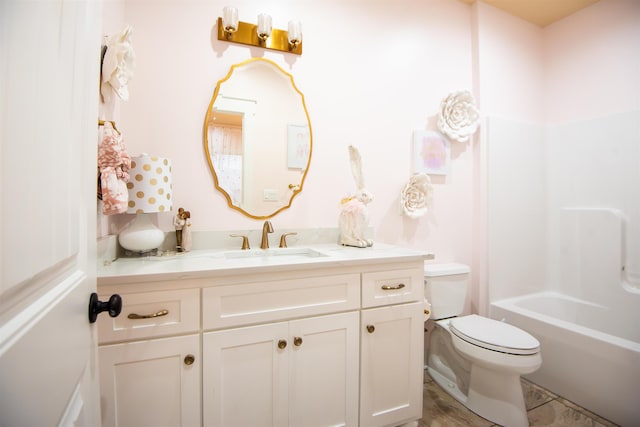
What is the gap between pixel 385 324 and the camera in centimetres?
138

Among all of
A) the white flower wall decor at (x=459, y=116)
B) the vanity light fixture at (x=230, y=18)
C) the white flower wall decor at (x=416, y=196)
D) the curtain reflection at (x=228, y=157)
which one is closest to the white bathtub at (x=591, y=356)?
the white flower wall decor at (x=416, y=196)

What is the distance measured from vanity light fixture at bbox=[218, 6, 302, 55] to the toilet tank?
1672mm

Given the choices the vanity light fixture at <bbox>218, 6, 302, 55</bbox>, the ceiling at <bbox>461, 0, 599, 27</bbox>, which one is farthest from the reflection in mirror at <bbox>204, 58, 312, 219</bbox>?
the ceiling at <bbox>461, 0, 599, 27</bbox>

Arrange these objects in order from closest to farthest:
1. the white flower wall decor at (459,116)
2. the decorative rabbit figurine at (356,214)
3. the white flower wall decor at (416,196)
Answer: the decorative rabbit figurine at (356,214), the white flower wall decor at (416,196), the white flower wall decor at (459,116)

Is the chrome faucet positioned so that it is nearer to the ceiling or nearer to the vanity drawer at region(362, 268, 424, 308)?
the vanity drawer at region(362, 268, 424, 308)

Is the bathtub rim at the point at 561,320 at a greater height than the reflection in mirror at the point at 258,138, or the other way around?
the reflection in mirror at the point at 258,138

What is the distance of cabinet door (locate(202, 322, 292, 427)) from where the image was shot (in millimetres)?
1081

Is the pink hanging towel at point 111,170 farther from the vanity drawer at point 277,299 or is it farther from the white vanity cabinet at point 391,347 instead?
the white vanity cabinet at point 391,347

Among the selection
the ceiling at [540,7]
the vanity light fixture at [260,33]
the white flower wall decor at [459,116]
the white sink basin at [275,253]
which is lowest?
the white sink basin at [275,253]

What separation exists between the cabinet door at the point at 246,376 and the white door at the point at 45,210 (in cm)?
55

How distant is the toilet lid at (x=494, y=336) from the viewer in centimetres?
148

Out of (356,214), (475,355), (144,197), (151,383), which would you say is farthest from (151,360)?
(475,355)

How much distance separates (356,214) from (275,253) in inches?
20.6

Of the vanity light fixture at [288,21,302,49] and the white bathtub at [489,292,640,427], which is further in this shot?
the vanity light fixture at [288,21,302,49]
